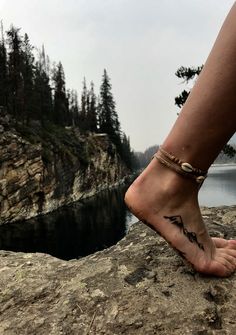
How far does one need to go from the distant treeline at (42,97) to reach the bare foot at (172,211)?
37877 mm

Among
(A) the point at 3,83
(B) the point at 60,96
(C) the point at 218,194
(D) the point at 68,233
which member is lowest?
(C) the point at 218,194

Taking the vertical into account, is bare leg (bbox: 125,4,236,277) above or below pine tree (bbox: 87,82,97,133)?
above

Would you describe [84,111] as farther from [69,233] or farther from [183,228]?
[183,228]

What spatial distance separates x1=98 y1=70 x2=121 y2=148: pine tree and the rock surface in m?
67.2

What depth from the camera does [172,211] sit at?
156 cm

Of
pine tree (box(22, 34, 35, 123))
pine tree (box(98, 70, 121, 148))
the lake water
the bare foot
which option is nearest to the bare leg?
the bare foot

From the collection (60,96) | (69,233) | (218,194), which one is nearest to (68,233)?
(69,233)

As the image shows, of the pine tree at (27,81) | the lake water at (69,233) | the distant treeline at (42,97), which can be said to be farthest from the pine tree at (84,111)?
the lake water at (69,233)

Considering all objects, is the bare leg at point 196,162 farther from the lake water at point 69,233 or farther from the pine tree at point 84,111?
the pine tree at point 84,111

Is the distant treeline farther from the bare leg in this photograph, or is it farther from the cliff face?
the bare leg

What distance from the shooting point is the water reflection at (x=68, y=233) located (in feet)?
63.6

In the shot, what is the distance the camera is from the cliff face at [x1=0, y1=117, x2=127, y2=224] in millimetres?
31719

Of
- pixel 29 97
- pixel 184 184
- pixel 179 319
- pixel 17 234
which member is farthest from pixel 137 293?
pixel 29 97

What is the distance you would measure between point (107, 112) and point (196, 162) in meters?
69.1
